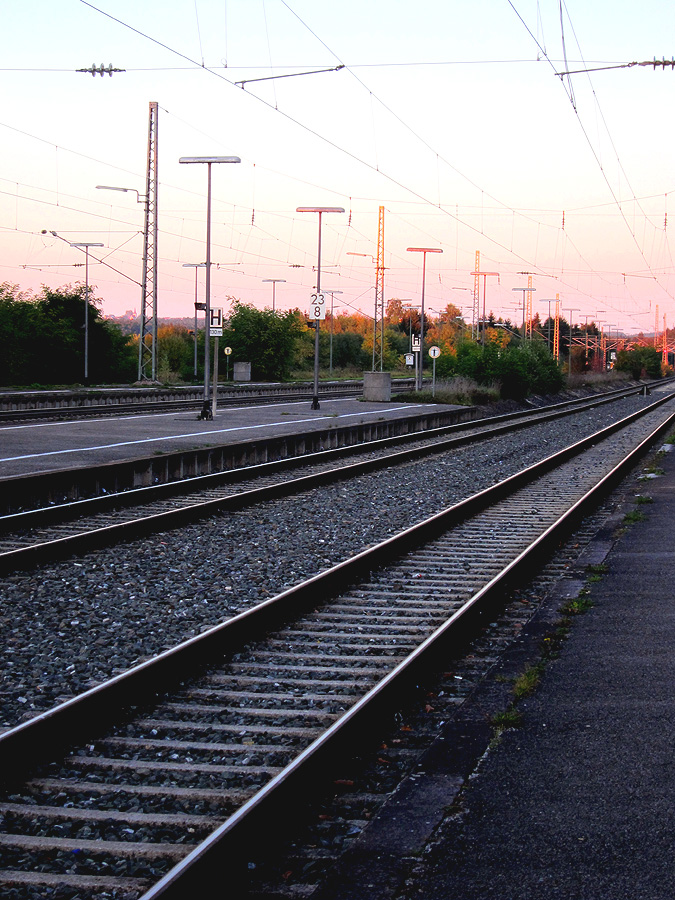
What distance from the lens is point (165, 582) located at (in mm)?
9594

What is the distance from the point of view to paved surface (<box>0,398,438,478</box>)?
64.4 ft

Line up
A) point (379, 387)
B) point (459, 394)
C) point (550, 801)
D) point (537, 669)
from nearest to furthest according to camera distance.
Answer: point (550, 801) → point (537, 669) → point (379, 387) → point (459, 394)

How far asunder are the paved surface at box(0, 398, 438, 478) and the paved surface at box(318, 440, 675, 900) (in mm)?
12170

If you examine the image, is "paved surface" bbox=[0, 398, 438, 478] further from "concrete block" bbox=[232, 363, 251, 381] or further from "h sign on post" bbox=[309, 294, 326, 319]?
"concrete block" bbox=[232, 363, 251, 381]

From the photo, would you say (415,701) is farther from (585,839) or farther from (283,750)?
(585,839)

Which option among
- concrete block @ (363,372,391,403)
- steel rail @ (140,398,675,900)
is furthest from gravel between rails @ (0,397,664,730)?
concrete block @ (363,372,391,403)

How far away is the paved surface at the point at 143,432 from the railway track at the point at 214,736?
32.4 ft

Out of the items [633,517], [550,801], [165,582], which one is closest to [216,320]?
[633,517]

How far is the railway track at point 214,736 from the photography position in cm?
402

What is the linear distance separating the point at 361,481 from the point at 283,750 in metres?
13.3

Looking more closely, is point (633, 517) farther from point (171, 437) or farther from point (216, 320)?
point (216, 320)

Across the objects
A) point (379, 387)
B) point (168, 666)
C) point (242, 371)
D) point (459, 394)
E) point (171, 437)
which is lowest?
point (168, 666)

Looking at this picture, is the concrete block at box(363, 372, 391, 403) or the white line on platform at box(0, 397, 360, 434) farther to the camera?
the concrete block at box(363, 372, 391, 403)

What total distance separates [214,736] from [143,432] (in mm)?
21116
